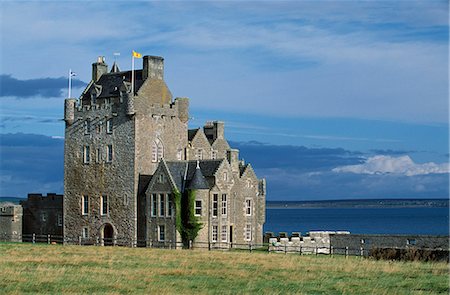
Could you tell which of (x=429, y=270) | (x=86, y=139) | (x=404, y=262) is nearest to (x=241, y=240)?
(x=86, y=139)

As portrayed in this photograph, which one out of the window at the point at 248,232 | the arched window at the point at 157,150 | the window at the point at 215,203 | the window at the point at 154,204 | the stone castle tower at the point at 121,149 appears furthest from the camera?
the window at the point at 248,232

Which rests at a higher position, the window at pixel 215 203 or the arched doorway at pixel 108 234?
the window at pixel 215 203

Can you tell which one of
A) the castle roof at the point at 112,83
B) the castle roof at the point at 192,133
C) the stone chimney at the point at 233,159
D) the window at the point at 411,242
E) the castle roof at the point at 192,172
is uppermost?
the castle roof at the point at 112,83

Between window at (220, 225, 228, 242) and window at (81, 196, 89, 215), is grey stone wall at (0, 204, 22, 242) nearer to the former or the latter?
window at (81, 196, 89, 215)

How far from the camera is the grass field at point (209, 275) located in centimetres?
3238

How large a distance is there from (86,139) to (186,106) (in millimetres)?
8703

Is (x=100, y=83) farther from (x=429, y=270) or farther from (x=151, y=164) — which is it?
(x=429, y=270)

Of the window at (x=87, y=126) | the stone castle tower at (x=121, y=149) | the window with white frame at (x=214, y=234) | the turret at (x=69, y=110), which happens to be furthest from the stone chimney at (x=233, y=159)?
the turret at (x=69, y=110)

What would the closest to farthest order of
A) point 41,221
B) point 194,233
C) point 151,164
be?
point 194,233 < point 151,164 < point 41,221

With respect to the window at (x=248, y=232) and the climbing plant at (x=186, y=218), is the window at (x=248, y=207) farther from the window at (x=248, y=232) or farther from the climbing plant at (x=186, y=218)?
the climbing plant at (x=186, y=218)

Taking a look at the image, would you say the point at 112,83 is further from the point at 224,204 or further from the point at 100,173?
the point at 224,204

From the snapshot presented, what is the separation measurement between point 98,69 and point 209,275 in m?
37.7

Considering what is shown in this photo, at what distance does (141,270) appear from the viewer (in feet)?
130

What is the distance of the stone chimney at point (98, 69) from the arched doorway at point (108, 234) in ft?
41.4
